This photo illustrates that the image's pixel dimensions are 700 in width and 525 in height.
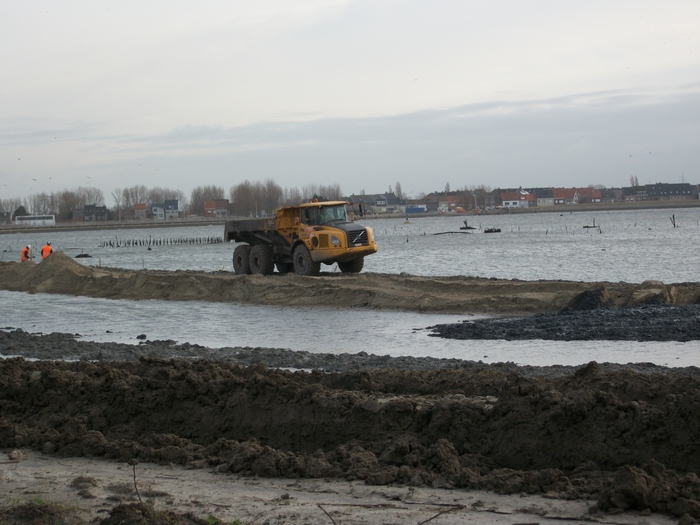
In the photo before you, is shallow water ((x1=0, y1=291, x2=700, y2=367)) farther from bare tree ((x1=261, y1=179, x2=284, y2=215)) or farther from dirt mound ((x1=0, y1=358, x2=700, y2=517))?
bare tree ((x1=261, y1=179, x2=284, y2=215))

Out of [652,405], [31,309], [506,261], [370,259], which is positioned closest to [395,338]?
[652,405]

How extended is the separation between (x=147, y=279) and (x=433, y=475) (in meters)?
21.7

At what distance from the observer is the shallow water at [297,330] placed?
13305 millimetres

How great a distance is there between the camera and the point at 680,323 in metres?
15.0

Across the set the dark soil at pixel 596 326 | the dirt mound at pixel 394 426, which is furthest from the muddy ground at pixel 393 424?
the dark soil at pixel 596 326

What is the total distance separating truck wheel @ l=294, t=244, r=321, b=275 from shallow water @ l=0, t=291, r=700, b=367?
3.54 meters

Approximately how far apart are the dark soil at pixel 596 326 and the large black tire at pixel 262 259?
446 inches

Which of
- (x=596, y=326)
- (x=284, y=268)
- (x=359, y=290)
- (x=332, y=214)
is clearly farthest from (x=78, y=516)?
(x=284, y=268)

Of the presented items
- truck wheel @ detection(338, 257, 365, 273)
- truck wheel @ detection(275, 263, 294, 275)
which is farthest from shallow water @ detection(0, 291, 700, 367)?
truck wheel @ detection(338, 257, 365, 273)

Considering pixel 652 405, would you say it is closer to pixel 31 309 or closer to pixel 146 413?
pixel 146 413

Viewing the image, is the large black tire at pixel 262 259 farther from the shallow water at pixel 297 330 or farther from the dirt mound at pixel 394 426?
the dirt mound at pixel 394 426

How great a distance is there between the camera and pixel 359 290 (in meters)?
21.9

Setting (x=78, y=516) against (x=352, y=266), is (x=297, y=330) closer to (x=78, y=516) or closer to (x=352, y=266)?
(x=352, y=266)

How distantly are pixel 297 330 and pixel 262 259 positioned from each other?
392 inches
